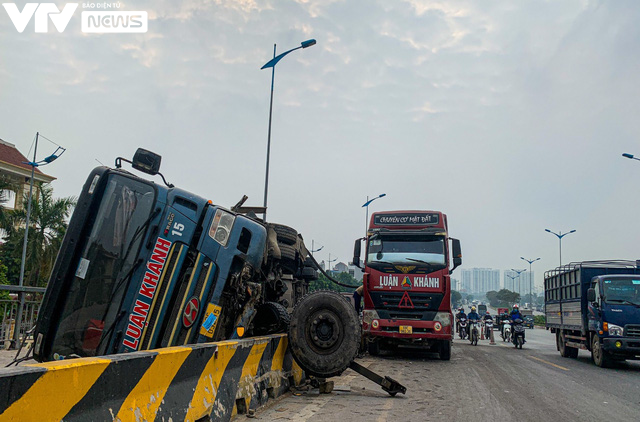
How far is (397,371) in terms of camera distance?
10.5m

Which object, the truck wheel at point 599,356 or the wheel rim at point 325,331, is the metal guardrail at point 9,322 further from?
the truck wheel at point 599,356

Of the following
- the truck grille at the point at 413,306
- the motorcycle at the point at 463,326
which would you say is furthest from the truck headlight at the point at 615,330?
the motorcycle at the point at 463,326

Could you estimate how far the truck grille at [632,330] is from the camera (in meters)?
12.0

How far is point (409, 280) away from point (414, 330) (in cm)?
118

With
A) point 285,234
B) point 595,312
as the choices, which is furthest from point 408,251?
point 595,312

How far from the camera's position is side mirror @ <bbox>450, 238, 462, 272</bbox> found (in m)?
13.1

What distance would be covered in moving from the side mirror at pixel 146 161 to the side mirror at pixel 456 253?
353 inches

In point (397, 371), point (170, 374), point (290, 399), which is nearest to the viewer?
point (170, 374)

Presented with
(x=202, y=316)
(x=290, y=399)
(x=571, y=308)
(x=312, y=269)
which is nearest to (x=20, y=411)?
(x=202, y=316)

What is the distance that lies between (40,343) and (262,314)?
3.23 m

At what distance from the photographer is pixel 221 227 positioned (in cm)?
606

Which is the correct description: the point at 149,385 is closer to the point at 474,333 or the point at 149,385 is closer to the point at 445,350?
the point at 445,350

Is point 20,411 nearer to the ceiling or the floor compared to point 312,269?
nearer to the floor

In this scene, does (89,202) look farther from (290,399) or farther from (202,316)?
(290,399)
